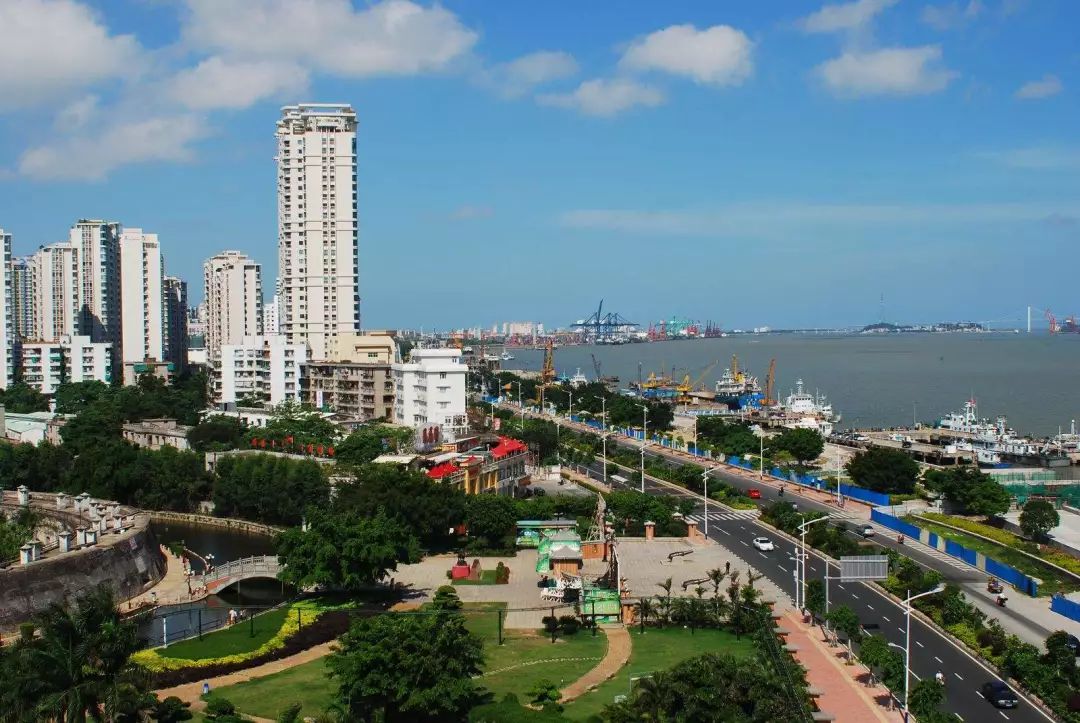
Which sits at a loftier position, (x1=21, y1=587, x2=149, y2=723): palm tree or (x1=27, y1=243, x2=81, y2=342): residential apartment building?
(x1=27, y1=243, x2=81, y2=342): residential apartment building

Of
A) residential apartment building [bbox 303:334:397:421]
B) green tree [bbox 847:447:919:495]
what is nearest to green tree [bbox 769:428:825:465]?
green tree [bbox 847:447:919:495]

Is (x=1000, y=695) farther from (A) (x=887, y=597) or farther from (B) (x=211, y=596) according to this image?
(B) (x=211, y=596)

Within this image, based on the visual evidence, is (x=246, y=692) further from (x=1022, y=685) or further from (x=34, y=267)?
(x=34, y=267)

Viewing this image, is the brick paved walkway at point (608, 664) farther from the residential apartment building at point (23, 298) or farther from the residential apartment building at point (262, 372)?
the residential apartment building at point (23, 298)

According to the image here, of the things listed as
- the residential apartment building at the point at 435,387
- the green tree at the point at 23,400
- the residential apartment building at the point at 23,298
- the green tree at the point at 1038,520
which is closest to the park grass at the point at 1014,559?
the green tree at the point at 1038,520

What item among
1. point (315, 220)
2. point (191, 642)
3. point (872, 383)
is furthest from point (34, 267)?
point (872, 383)

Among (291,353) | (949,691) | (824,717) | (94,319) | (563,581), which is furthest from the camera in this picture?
(94,319)

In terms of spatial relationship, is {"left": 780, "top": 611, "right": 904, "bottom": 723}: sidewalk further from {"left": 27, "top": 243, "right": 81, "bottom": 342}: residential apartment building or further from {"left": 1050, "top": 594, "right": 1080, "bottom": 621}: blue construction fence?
{"left": 27, "top": 243, "right": 81, "bottom": 342}: residential apartment building

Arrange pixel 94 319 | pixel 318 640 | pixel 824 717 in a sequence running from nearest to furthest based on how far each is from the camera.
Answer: pixel 824 717 → pixel 318 640 → pixel 94 319
